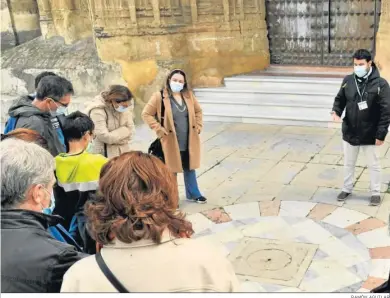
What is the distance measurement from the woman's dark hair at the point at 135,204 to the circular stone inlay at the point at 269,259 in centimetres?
223

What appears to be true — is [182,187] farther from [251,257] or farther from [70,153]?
[70,153]

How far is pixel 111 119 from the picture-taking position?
4316mm

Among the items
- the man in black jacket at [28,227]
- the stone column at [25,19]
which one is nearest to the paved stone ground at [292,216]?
the man in black jacket at [28,227]

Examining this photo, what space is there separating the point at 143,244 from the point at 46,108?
2.43 m

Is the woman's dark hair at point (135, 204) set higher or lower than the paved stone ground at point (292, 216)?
higher

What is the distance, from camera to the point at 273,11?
31.4 ft

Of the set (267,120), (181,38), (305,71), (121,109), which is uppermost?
(181,38)

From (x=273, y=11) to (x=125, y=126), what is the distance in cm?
623

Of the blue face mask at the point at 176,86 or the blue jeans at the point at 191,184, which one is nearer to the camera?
the blue face mask at the point at 176,86

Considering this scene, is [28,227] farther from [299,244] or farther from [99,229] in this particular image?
[299,244]

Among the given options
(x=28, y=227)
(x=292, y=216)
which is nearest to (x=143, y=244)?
(x=28, y=227)

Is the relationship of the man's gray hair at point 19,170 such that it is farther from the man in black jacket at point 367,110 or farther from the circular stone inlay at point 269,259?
the man in black jacket at point 367,110

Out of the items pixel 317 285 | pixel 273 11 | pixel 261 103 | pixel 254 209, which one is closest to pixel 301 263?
pixel 317 285

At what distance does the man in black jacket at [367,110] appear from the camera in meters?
4.47
